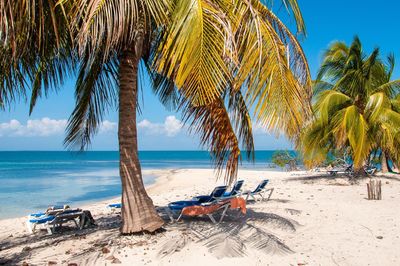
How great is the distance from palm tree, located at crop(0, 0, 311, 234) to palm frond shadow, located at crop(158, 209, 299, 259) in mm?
605

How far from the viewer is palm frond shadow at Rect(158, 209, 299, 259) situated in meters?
5.94

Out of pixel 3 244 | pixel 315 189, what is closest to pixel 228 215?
pixel 3 244

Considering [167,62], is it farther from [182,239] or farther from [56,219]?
[56,219]

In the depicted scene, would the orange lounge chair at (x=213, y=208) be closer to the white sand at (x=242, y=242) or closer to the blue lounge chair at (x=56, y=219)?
the white sand at (x=242, y=242)

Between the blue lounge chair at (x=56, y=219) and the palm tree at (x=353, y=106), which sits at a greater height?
the palm tree at (x=353, y=106)

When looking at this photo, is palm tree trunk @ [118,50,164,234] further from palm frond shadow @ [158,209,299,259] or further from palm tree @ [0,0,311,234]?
palm frond shadow @ [158,209,299,259]

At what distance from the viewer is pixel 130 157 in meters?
6.32

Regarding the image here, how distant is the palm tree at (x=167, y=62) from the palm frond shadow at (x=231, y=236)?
61 cm

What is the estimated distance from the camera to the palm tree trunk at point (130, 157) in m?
6.28

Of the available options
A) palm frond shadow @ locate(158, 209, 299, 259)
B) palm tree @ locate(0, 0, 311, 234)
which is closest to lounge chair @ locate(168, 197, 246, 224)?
palm frond shadow @ locate(158, 209, 299, 259)

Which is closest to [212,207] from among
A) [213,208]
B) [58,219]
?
[213,208]

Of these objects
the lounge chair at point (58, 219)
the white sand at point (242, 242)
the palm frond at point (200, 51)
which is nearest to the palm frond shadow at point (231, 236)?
the white sand at point (242, 242)

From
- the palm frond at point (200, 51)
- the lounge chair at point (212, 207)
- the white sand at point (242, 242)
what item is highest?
the palm frond at point (200, 51)

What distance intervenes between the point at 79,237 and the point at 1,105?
107 inches
